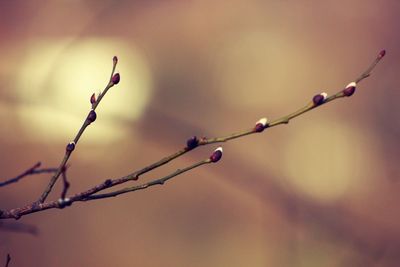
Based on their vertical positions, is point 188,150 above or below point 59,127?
below

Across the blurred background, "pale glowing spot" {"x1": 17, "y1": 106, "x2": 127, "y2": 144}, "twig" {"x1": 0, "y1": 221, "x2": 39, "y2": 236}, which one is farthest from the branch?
"pale glowing spot" {"x1": 17, "y1": 106, "x2": 127, "y2": 144}

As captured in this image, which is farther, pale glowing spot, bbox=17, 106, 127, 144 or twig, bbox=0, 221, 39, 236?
pale glowing spot, bbox=17, 106, 127, 144

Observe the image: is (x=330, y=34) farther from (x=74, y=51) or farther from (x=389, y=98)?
(x=74, y=51)

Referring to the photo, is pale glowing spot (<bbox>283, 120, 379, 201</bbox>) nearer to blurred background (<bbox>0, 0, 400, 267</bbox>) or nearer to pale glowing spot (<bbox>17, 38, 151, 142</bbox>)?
blurred background (<bbox>0, 0, 400, 267</bbox>)

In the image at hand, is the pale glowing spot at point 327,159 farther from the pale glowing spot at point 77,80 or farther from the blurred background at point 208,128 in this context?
the pale glowing spot at point 77,80

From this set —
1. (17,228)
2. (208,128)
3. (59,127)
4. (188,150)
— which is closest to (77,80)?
(59,127)

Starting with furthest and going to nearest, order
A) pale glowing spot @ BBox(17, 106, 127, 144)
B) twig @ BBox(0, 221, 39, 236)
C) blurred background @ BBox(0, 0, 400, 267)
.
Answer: pale glowing spot @ BBox(17, 106, 127, 144) → blurred background @ BBox(0, 0, 400, 267) → twig @ BBox(0, 221, 39, 236)

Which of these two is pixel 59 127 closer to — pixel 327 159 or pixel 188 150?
pixel 327 159

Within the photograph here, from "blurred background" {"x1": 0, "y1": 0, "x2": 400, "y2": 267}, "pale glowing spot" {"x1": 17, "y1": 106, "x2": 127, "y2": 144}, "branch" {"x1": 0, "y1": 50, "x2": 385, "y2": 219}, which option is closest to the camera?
"branch" {"x1": 0, "y1": 50, "x2": 385, "y2": 219}
